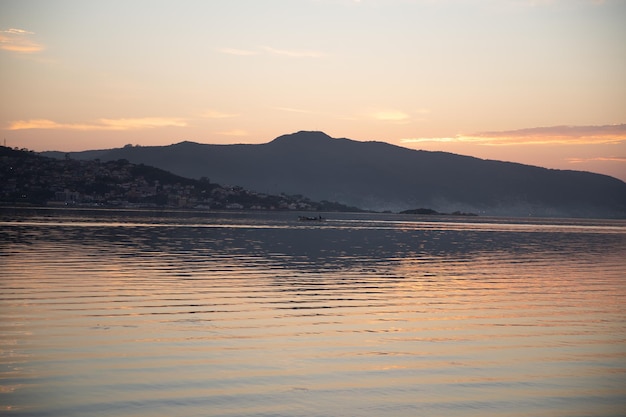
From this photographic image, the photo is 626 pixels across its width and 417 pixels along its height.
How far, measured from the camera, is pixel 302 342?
74.9ft

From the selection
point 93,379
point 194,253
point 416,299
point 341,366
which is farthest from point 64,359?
point 194,253

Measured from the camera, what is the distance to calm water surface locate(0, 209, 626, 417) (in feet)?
54.0

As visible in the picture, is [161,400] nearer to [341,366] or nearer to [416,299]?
[341,366]

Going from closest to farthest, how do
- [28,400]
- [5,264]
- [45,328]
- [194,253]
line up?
[28,400] → [45,328] → [5,264] → [194,253]

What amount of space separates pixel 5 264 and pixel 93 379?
97.5 feet

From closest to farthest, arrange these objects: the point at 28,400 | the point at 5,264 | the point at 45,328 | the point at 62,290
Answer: the point at 28,400, the point at 45,328, the point at 62,290, the point at 5,264

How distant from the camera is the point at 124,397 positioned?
634 inches

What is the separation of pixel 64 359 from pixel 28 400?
12.7 ft

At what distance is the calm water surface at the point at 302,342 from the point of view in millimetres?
16469

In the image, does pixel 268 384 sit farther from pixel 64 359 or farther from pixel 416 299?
pixel 416 299

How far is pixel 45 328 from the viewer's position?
77.7 feet

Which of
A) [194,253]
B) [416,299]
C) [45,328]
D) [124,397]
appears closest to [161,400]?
[124,397]

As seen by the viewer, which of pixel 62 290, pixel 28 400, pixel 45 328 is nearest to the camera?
pixel 28 400

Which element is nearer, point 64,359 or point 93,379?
point 93,379
